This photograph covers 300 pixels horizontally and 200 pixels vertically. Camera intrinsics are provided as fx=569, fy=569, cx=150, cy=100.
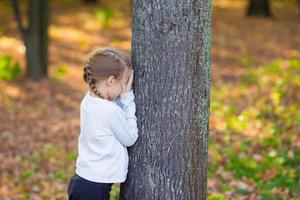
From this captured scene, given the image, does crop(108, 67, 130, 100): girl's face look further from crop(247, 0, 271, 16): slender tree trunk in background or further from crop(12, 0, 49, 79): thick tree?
crop(247, 0, 271, 16): slender tree trunk in background

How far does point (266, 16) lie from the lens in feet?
58.8

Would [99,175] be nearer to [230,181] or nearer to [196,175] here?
[196,175]

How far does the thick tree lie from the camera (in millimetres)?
11195

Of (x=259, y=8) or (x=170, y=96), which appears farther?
(x=259, y=8)

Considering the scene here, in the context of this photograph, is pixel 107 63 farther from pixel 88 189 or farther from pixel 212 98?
pixel 212 98

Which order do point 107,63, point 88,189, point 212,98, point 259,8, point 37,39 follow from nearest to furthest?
point 107,63 < point 88,189 < point 212,98 < point 37,39 < point 259,8

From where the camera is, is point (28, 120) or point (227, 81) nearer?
point (28, 120)

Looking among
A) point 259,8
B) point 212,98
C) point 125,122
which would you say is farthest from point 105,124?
point 259,8

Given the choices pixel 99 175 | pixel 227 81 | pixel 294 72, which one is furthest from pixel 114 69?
pixel 227 81

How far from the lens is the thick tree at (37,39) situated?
36.7 feet

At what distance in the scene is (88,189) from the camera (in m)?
3.82

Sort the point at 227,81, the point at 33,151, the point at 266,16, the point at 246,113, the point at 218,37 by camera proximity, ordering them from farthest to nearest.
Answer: the point at 266,16, the point at 218,37, the point at 227,81, the point at 246,113, the point at 33,151

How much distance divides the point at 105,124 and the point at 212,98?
646cm

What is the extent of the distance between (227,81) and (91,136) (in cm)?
803
